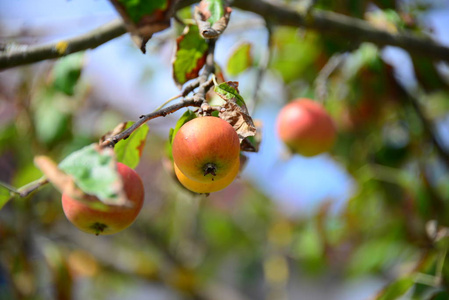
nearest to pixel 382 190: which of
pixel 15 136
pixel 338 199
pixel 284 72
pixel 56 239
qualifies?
pixel 338 199

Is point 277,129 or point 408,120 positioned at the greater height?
point 277,129

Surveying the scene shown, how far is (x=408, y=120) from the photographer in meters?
1.57

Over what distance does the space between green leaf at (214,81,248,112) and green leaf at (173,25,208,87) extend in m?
0.17

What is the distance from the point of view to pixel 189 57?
79cm

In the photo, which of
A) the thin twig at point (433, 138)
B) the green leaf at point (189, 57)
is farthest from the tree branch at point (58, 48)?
the thin twig at point (433, 138)

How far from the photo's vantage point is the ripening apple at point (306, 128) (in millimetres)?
1096

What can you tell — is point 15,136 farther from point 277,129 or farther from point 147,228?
point 277,129

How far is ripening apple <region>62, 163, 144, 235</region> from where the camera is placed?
0.61 metres

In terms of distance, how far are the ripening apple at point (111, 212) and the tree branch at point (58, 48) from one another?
301mm

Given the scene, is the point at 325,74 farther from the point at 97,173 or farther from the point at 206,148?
the point at 97,173

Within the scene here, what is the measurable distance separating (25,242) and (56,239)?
0.45 metres

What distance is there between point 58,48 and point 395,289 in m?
0.88

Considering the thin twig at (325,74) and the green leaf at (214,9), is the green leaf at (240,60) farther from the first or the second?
the green leaf at (214,9)

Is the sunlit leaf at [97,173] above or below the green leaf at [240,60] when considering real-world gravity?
above
